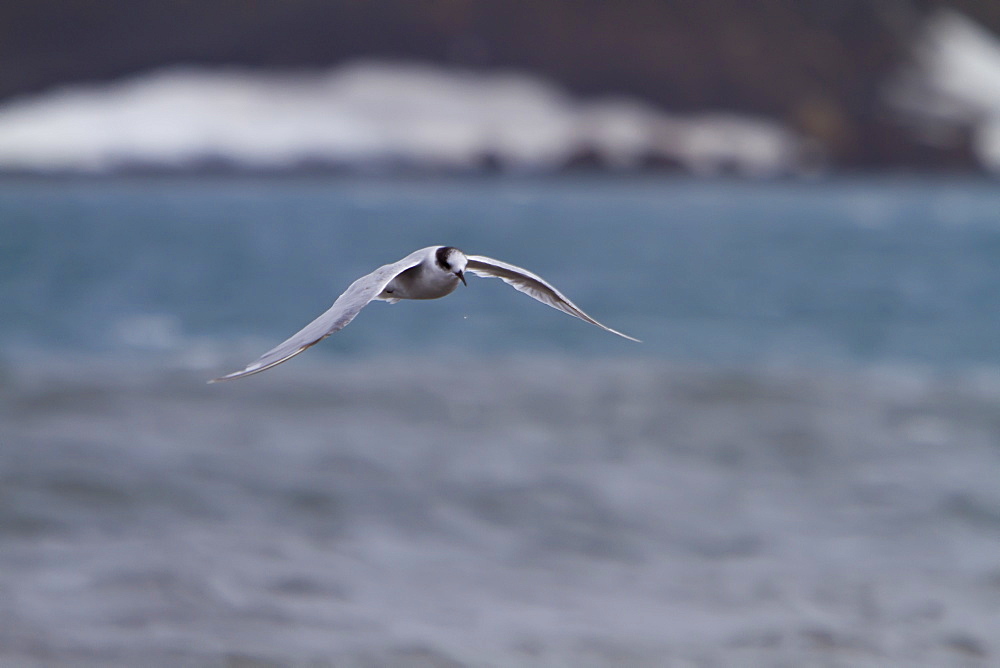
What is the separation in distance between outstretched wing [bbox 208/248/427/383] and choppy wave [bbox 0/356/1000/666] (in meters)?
7.12

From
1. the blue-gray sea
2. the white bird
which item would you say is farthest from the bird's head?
the blue-gray sea

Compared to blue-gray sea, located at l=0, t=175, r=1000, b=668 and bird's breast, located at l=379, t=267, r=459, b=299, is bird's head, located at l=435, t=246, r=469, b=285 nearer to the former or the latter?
bird's breast, located at l=379, t=267, r=459, b=299

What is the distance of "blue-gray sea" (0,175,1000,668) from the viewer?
11.9 metres

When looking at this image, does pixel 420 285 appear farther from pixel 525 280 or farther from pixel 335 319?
pixel 525 280

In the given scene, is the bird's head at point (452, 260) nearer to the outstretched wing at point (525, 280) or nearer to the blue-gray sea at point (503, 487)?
the outstretched wing at point (525, 280)

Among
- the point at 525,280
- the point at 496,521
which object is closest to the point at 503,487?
the point at 496,521

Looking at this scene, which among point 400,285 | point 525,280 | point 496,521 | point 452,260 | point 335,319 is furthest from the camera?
point 496,521

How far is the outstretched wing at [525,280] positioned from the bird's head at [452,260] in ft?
0.54

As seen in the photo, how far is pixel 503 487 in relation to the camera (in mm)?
16438

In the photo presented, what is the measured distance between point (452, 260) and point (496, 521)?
1075 cm

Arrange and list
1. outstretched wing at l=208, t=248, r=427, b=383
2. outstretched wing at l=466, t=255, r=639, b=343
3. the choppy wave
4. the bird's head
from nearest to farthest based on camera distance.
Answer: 1. outstretched wing at l=208, t=248, r=427, b=383
2. the bird's head
3. outstretched wing at l=466, t=255, r=639, b=343
4. the choppy wave

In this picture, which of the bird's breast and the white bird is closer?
the white bird

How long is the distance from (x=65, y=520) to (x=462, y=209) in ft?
273

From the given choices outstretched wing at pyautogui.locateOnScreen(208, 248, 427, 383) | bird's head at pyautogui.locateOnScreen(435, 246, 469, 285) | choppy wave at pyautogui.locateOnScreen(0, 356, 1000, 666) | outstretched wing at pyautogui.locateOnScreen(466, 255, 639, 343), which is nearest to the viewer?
outstretched wing at pyautogui.locateOnScreen(208, 248, 427, 383)
